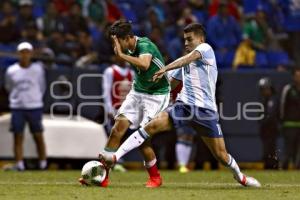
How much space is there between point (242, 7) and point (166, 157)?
245 inches

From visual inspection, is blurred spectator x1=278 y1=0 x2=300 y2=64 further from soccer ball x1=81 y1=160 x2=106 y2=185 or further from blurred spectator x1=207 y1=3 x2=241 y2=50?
soccer ball x1=81 y1=160 x2=106 y2=185

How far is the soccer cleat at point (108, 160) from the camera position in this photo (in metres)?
12.6

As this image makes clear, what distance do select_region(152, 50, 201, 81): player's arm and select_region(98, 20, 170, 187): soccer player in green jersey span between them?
1.56ft

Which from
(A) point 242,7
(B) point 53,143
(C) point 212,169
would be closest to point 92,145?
(B) point 53,143

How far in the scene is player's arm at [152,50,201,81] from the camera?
12164 millimetres

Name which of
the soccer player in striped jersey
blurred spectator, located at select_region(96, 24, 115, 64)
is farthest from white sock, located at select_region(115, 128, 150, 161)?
blurred spectator, located at select_region(96, 24, 115, 64)

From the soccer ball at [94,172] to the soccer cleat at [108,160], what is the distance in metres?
0.05

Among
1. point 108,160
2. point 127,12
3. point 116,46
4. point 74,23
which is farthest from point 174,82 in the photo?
point 127,12

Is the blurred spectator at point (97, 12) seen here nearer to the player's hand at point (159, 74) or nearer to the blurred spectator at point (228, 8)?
the blurred spectator at point (228, 8)

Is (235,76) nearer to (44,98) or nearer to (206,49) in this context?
(44,98)

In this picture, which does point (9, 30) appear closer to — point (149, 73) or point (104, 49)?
point (104, 49)

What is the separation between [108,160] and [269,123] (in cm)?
822

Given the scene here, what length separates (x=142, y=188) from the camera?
12852 mm

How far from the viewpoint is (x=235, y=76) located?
2050cm
